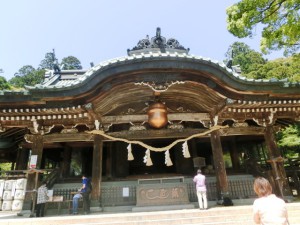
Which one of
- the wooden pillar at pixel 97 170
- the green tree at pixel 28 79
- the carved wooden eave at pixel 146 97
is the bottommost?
the wooden pillar at pixel 97 170

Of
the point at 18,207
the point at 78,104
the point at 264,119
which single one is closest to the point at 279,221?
the point at 78,104

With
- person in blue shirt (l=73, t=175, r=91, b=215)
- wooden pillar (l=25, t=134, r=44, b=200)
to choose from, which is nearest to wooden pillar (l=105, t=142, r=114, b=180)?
person in blue shirt (l=73, t=175, r=91, b=215)

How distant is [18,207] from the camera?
9.99 meters

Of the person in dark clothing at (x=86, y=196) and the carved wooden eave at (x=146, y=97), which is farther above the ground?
the carved wooden eave at (x=146, y=97)

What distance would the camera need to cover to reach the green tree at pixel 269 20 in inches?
336

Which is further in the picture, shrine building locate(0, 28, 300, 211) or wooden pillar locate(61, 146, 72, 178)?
wooden pillar locate(61, 146, 72, 178)

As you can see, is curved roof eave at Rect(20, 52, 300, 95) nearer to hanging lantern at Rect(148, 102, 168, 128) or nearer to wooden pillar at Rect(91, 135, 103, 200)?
hanging lantern at Rect(148, 102, 168, 128)

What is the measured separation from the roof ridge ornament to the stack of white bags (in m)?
8.51

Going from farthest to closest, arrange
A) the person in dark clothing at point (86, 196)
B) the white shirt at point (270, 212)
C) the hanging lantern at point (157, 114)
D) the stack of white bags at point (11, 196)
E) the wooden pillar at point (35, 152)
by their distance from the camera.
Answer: the stack of white bags at point (11, 196)
the hanging lantern at point (157, 114)
the wooden pillar at point (35, 152)
the person in dark clothing at point (86, 196)
the white shirt at point (270, 212)

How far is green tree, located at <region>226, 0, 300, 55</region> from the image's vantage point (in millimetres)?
8531

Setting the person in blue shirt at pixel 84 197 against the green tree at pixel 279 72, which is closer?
the person in blue shirt at pixel 84 197

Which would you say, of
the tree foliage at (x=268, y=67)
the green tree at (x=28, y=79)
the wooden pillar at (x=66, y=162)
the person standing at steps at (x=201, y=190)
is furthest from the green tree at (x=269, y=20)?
the green tree at (x=28, y=79)

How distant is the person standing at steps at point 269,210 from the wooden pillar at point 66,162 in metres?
11.3

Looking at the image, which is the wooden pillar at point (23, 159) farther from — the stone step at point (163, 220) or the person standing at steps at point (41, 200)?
the stone step at point (163, 220)
